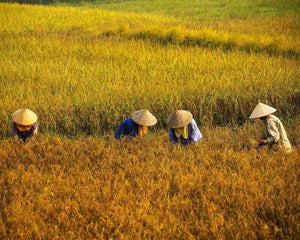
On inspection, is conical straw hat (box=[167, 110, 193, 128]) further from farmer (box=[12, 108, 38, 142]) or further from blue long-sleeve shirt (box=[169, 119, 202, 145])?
farmer (box=[12, 108, 38, 142])

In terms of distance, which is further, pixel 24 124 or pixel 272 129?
pixel 24 124

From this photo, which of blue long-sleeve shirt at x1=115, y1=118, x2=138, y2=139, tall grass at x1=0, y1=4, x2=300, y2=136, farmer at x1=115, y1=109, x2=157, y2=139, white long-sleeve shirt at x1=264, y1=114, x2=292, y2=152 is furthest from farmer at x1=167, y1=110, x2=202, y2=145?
tall grass at x1=0, y1=4, x2=300, y2=136

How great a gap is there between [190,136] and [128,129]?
2.70ft

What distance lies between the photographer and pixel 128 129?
18.0ft

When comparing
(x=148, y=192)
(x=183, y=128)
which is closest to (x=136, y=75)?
(x=183, y=128)

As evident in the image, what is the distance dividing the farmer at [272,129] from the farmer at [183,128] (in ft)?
2.34

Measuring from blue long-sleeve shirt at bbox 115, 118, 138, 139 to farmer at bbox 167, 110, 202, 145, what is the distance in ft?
1.70

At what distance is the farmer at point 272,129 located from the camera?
15.4ft

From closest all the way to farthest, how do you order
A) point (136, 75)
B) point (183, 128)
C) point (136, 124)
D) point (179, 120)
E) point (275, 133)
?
point (275, 133) < point (179, 120) < point (183, 128) < point (136, 124) < point (136, 75)

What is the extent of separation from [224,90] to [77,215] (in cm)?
433

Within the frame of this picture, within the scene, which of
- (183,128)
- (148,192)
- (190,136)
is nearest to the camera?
(148,192)

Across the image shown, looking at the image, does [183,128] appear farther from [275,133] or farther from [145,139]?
[275,133]

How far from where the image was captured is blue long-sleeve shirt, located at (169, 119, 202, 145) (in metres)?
5.11

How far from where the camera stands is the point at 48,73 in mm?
8680
